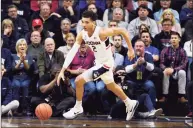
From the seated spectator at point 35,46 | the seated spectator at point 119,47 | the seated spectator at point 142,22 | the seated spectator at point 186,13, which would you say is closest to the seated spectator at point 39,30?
the seated spectator at point 35,46

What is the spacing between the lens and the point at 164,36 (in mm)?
9586

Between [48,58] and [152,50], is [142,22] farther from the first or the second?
[48,58]

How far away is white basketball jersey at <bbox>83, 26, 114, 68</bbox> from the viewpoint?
7.25 metres

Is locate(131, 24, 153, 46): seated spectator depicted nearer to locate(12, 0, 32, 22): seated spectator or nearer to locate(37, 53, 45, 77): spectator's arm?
locate(37, 53, 45, 77): spectator's arm

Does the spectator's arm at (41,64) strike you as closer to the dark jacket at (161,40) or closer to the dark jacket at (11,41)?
the dark jacket at (11,41)

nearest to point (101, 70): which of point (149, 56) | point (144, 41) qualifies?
point (149, 56)

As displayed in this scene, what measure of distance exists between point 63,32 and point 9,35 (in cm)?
92

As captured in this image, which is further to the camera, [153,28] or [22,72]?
[153,28]

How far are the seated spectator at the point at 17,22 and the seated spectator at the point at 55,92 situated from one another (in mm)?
1541

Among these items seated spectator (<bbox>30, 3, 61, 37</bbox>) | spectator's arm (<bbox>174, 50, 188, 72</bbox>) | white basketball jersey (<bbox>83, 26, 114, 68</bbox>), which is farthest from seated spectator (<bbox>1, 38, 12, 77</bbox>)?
spectator's arm (<bbox>174, 50, 188, 72</bbox>)

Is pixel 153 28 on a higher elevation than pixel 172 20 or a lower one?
lower

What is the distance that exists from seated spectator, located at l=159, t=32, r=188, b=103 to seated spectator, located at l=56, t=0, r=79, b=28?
2.01 m

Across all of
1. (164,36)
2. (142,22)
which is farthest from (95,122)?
(142,22)

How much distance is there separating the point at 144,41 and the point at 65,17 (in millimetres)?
1887
